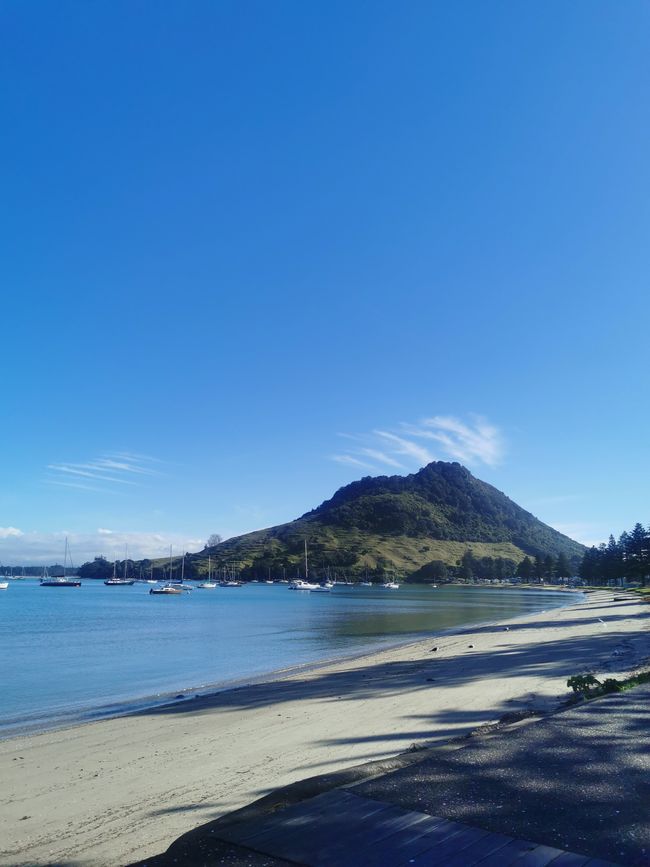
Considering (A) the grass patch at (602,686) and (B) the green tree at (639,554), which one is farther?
(B) the green tree at (639,554)

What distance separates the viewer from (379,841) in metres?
4.57

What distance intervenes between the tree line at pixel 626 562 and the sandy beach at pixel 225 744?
90951mm

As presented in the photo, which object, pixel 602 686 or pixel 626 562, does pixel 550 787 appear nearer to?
pixel 602 686

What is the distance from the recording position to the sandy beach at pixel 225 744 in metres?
8.51

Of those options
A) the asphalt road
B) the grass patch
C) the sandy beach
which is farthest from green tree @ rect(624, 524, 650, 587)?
Result: the asphalt road

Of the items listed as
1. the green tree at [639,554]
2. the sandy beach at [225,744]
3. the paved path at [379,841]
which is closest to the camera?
the paved path at [379,841]

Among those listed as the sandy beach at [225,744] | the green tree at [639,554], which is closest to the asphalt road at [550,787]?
the sandy beach at [225,744]

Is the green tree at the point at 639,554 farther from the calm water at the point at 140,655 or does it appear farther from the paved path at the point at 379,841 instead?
the paved path at the point at 379,841

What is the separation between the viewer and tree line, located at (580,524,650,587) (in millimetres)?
105588

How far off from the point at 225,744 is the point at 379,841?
985 centimetres

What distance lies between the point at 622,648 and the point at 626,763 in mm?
23746

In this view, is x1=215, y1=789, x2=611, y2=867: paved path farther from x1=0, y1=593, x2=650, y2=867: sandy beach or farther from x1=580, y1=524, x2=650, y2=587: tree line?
x1=580, y1=524, x2=650, y2=587: tree line

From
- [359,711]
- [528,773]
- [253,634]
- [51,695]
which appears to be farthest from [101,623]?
[528,773]

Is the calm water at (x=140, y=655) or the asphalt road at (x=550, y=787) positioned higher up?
the asphalt road at (x=550, y=787)
